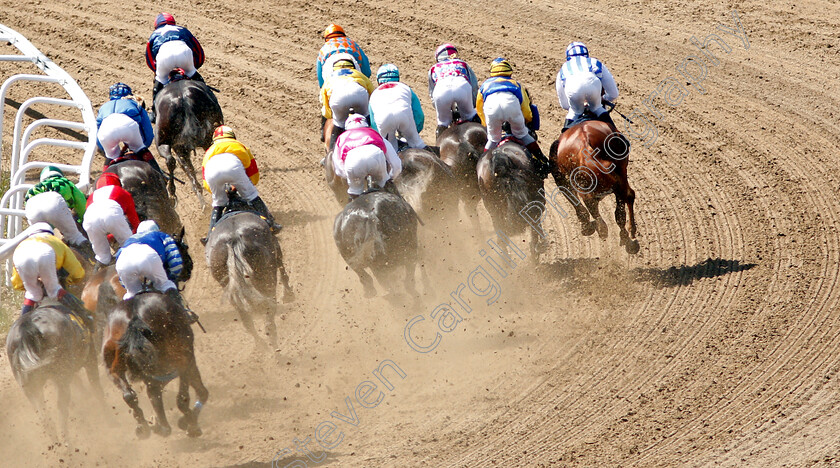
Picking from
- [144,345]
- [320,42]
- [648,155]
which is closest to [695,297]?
[648,155]

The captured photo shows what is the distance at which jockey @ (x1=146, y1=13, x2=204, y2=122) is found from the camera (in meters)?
12.0

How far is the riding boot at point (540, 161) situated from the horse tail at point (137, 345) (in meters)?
4.49

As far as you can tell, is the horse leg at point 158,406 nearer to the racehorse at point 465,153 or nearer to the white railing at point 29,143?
the white railing at point 29,143

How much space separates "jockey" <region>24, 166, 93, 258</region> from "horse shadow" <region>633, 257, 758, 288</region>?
19.6ft

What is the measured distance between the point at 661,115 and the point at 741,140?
1283 millimetres

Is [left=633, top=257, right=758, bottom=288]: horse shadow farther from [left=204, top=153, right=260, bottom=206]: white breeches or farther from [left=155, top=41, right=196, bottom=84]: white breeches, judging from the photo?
[left=155, top=41, right=196, bottom=84]: white breeches

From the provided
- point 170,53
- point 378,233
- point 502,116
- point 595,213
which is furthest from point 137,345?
point 170,53

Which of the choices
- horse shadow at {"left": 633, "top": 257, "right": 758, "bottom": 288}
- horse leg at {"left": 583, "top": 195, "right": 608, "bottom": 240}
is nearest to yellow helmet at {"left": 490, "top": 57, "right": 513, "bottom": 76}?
horse leg at {"left": 583, "top": 195, "right": 608, "bottom": 240}

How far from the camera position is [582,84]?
9.93 metres

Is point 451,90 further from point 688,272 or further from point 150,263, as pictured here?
point 150,263

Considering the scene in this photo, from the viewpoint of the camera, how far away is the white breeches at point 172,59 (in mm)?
11984

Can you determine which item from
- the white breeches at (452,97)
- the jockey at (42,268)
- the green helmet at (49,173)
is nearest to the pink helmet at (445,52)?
the white breeches at (452,97)

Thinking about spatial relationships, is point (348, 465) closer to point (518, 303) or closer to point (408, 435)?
point (408, 435)

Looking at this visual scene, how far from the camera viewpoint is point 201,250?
11.4 metres
